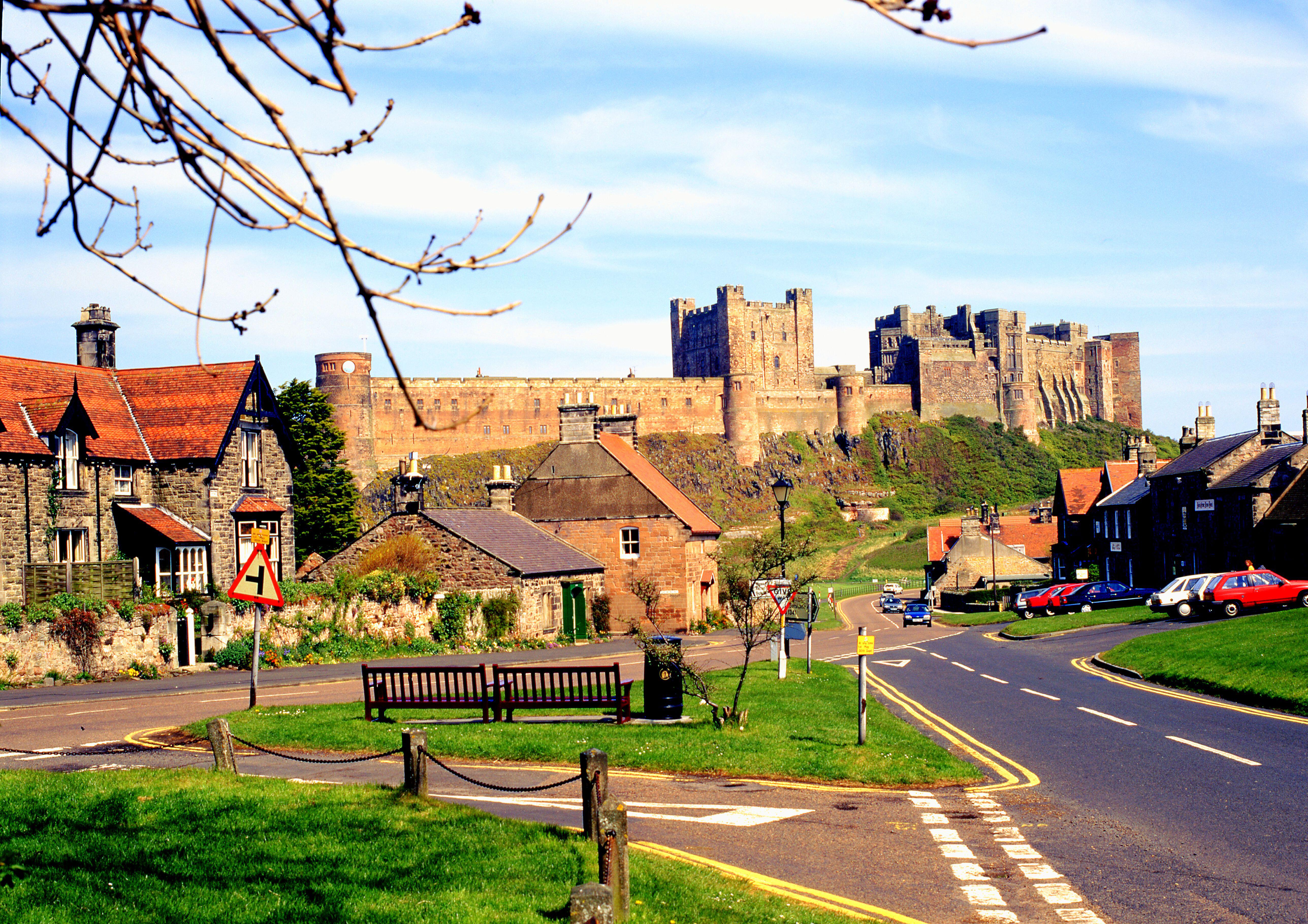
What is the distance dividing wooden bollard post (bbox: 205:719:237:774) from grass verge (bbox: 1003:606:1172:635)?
34.3 meters

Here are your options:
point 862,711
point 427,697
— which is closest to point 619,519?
point 427,697

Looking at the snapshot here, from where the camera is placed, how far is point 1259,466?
50.0 metres

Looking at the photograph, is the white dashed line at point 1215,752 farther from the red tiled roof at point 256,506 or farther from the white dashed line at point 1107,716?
the red tiled roof at point 256,506

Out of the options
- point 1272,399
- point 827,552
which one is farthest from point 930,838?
point 827,552

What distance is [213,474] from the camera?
36469 mm

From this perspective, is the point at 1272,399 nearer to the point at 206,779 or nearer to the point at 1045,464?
the point at 206,779

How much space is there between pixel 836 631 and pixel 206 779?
43.8 metres

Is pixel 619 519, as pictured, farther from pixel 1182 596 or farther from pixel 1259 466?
pixel 1259 466

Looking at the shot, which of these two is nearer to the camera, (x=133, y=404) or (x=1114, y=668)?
(x=1114, y=668)

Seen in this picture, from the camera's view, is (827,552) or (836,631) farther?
(827,552)

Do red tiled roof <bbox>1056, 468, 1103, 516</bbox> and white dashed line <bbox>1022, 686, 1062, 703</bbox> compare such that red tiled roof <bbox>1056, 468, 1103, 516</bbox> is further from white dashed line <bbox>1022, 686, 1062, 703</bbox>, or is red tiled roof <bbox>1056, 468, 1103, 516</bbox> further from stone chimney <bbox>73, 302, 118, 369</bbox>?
stone chimney <bbox>73, 302, 118, 369</bbox>

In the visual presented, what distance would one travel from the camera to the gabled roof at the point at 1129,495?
6300 centimetres

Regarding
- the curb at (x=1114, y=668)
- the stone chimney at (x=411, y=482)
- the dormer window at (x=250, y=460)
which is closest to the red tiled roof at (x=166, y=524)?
the dormer window at (x=250, y=460)

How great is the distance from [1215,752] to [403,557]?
91.3ft
